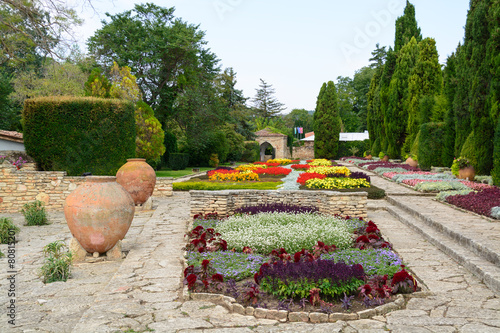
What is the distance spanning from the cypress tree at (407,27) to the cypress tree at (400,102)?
412cm

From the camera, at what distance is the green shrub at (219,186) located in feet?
37.1

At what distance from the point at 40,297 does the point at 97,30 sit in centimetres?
2221

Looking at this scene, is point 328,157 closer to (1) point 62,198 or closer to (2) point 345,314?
(1) point 62,198

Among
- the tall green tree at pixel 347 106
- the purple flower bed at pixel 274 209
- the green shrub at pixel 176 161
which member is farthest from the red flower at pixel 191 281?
the tall green tree at pixel 347 106

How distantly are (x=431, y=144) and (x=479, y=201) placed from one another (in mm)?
9353

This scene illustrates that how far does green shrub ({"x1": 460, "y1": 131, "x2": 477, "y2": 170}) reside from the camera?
12.4 m

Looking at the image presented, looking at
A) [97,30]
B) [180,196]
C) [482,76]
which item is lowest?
[180,196]

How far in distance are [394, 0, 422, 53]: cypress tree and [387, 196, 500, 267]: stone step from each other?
74.5ft

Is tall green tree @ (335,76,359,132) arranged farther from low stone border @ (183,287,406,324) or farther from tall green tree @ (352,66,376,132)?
low stone border @ (183,287,406,324)

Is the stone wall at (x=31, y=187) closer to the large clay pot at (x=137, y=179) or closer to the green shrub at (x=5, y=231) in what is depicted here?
the large clay pot at (x=137, y=179)

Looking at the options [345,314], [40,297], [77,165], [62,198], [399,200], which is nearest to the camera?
[345,314]

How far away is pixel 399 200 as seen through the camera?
32.9 feet

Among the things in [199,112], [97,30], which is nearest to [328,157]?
[199,112]

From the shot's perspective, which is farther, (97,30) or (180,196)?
(97,30)
